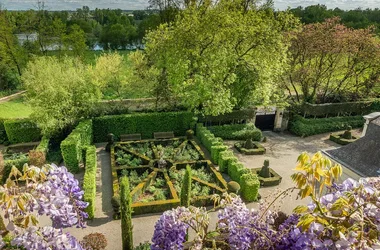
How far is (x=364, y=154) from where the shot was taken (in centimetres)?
1278

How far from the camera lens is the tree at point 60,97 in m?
18.0

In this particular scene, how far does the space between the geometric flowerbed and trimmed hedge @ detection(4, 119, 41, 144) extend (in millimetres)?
6318

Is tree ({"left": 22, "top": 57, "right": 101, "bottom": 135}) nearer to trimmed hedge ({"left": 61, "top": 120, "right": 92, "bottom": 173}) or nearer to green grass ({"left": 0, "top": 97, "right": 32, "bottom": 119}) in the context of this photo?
trimmed hedge ({"left": 61, "top": 120, "right": 92, "bottom": 173})

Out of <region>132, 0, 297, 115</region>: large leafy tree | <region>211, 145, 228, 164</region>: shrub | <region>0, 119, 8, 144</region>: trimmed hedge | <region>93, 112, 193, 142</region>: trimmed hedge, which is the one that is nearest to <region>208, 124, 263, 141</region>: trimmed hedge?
<region>132, 0, 297, 115</region>: large leafy tree

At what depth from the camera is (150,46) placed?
21.2 m

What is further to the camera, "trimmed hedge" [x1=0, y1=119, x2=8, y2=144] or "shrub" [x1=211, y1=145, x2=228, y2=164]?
"trimmed hedge" [x1=0, y1=119, x2=8, y2=144]

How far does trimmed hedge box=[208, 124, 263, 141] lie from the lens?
21750mm

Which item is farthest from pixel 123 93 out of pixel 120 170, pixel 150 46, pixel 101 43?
pixel 101 43

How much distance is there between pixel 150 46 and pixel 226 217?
18679 mm

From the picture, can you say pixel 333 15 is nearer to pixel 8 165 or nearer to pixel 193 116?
pixel 193 116

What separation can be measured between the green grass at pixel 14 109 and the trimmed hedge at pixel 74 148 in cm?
1001

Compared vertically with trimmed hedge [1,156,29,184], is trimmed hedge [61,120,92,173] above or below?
above

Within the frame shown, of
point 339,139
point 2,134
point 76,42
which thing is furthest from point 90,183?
point 76,42

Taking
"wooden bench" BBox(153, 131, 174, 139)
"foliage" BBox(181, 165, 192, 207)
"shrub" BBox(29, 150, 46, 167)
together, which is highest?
"foliage" BBox(181, 165, 192, 207)
